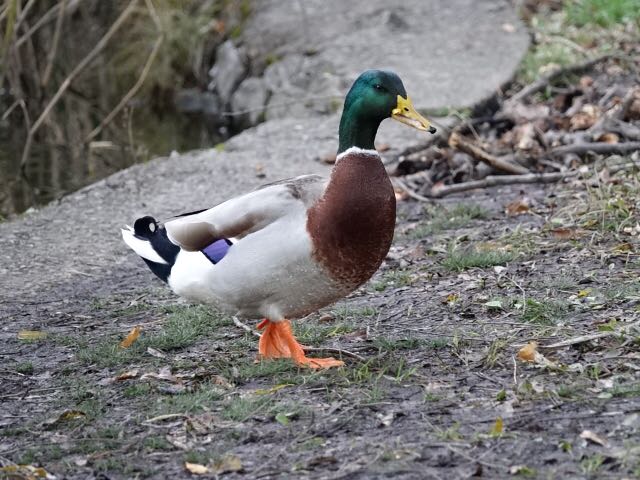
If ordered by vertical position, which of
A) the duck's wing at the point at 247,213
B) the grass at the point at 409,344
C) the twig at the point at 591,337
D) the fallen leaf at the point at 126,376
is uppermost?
the duck's wing at the point at 247,213

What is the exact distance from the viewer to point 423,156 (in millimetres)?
6723

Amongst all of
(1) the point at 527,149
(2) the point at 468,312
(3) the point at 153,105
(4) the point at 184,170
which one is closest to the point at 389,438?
(2) the point at 468,312

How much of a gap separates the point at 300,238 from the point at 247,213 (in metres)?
0.27

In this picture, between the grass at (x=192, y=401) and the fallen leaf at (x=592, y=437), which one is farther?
the grass at (x=192, y=401)

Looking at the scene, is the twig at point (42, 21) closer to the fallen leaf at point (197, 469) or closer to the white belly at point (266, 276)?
the white belly at point (266, 276)

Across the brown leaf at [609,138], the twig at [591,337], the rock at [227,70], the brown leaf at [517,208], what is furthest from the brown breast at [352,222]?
the rock at [227,70]

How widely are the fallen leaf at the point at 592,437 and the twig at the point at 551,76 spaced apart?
199 inches

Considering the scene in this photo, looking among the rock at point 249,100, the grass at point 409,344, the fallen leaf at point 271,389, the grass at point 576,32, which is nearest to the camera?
the fallen leaf at point 271,389

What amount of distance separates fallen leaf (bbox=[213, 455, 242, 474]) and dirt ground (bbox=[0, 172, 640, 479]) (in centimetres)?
1

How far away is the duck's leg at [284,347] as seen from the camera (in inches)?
152

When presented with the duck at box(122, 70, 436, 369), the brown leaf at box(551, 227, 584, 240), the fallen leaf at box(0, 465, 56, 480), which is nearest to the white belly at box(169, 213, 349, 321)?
the duck at box(122, 70, 436, 369)

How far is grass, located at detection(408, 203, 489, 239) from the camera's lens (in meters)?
5.63

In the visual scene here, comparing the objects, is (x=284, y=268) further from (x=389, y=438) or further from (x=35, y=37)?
(x=35, y=37)

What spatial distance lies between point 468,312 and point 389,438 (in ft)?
4.31
